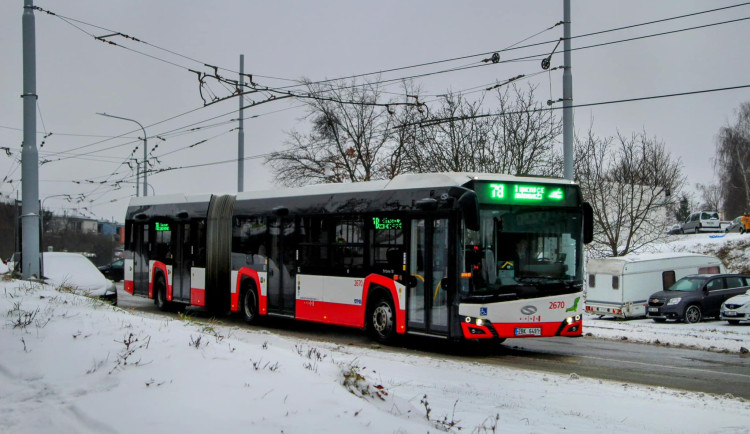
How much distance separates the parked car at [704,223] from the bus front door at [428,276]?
183 feet

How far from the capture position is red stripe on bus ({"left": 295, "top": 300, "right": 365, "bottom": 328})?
15.7 metres

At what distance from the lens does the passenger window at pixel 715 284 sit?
82.2 feet

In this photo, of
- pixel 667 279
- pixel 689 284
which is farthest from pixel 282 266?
pixel 667 279

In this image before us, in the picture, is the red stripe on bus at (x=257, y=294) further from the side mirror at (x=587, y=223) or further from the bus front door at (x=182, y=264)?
the side mirror at (x=587, y=223)

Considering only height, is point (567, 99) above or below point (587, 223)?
above

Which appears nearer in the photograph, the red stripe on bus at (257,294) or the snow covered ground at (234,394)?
the snow covered ground at (234,394)

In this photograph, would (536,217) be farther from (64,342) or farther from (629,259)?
(629,259)

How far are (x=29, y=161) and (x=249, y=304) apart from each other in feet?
20.9

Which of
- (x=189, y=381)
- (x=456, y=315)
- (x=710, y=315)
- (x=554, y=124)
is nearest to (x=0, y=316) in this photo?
(x=189, y=381)

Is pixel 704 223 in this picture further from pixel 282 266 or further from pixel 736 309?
pixel 282 266

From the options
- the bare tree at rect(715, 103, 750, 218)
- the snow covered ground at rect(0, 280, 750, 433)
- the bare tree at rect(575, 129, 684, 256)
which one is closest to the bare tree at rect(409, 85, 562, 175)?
the bare tree at rect(575, 129, 684, 256)

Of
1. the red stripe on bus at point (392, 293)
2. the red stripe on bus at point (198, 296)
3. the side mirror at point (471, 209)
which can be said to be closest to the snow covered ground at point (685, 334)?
the red stripe on bus at point (392, 293)

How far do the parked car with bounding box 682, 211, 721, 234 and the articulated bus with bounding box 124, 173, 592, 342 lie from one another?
53.5m

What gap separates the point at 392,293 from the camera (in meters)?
14.7
